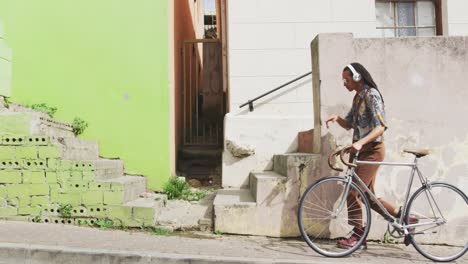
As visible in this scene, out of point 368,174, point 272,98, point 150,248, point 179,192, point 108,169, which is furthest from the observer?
point 272,98

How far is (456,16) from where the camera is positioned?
754 cm

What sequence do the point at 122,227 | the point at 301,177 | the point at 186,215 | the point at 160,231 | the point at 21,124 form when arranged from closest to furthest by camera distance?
the point at 301,177, the point at 160,231, the point at 122,227, the point at 21,124, the point at 186,215

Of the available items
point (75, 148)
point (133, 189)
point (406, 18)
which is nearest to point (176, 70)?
point (75, 148)

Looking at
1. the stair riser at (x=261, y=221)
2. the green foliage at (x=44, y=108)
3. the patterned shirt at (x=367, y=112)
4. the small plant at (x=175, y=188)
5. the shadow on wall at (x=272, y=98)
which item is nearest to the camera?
the patterned shirt at (x=367, y=112)

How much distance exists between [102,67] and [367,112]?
4.42 metres

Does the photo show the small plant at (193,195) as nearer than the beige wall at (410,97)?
No

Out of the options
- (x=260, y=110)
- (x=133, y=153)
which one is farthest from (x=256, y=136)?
(x=133, y=153)

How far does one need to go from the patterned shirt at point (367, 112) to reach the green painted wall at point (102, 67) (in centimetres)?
324

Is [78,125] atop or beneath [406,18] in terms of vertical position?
beneath

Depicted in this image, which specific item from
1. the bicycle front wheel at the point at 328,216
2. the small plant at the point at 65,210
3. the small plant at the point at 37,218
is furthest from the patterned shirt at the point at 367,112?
the small plant at the point at 37,218

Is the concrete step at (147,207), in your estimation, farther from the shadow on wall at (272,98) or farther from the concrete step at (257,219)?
the shadow on wall at (272,98)

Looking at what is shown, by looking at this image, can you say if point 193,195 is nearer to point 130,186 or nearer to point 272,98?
point 130,186

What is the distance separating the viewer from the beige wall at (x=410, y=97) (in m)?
5.02

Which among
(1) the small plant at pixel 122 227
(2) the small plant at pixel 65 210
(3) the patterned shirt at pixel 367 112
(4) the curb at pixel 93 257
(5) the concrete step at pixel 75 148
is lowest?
(4) the curb at pixel 93 257
